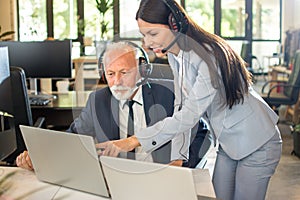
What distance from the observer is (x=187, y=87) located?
5.29 feet

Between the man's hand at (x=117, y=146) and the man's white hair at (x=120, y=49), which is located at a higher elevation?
the man's white hair at (x=120, y=49)

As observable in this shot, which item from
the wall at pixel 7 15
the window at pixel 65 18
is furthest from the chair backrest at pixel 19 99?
the window at pixel 65 18

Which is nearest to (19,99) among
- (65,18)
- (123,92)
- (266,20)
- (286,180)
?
(123,92)

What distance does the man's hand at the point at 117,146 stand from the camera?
1.47 meters

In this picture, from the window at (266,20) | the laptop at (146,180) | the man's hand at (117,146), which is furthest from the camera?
the window at (266,20)

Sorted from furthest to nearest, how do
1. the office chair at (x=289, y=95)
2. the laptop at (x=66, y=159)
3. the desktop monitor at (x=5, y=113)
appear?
1. the office chair at (x=289, y=95)
2. the desktop monitor at (x=5, y=113)
3. the laptop at (x=66, y=159)

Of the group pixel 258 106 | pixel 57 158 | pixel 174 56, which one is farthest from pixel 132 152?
pixel 258 106

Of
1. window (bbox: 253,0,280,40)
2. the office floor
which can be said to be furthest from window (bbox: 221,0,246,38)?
the office floor

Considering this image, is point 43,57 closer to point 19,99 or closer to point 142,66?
point 19,99

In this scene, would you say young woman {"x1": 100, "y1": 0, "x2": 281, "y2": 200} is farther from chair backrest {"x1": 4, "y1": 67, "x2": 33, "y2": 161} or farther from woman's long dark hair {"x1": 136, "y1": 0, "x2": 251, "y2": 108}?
Answer: chair backrest {"x1": 4, "y1": 67, "x2": 33, "y2": 161}

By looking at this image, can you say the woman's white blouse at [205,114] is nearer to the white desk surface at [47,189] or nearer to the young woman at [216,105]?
the young woman at [216,105]

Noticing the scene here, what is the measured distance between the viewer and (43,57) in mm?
3855

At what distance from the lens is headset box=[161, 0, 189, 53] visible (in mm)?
1564

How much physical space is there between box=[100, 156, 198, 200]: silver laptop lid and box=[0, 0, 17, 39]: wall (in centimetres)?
846
